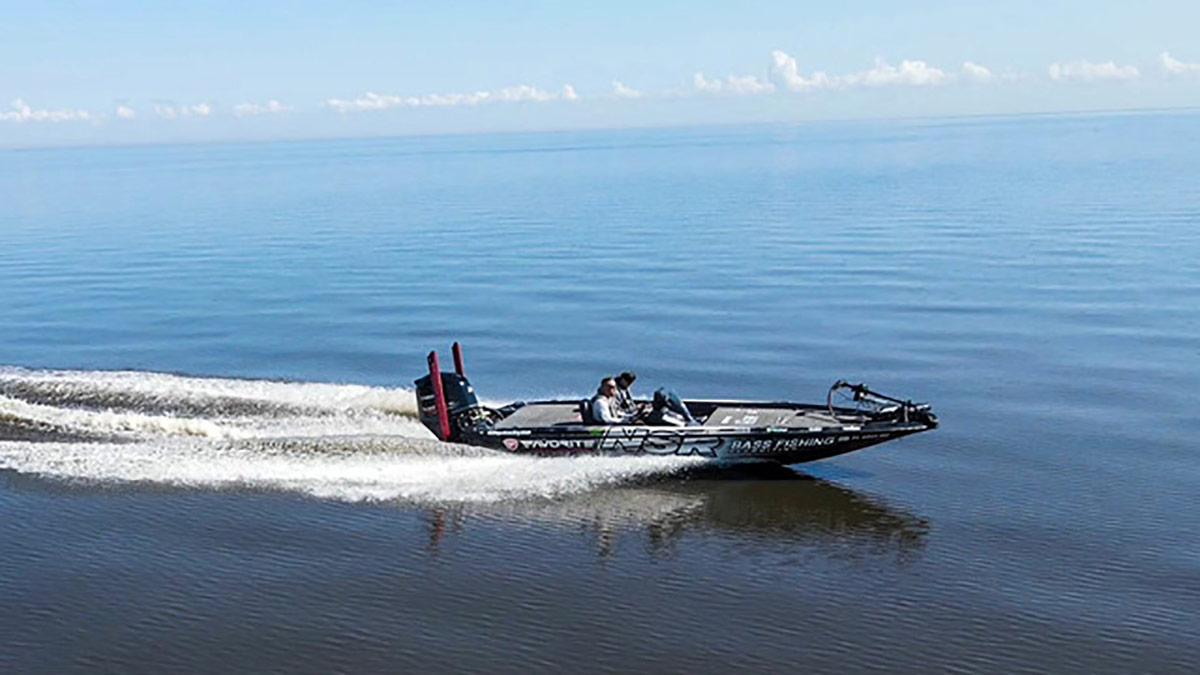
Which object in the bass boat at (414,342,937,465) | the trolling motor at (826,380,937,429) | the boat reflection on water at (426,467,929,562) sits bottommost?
the boat reflection on water at (426,467,929,562)

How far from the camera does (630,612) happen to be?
17281 mm

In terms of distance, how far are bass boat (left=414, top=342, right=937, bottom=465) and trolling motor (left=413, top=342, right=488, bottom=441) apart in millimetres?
19

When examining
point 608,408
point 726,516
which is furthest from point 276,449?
point 726,516

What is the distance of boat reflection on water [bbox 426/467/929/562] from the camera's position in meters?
19.9

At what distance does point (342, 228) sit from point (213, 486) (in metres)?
45.2

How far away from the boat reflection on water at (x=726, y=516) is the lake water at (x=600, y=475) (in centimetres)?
8

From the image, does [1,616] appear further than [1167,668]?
Yes

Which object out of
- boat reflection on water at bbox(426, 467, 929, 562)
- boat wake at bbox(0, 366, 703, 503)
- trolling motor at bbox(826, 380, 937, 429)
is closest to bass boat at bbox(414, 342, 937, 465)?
trolling motor at bbox(826, 380, 937, 429)

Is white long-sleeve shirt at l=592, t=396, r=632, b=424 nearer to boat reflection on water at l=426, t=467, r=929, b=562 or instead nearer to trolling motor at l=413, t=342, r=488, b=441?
boat reflection on water at l=426, t=467, r=929, b=562

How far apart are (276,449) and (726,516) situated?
8.58 m

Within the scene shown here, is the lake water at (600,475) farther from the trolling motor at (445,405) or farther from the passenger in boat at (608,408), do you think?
the passenger in boat at (608,408)

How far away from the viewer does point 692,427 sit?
22984mm

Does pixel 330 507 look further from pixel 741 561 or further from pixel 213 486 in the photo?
pixel 741 561

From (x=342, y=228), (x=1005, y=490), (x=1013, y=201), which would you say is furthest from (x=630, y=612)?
(x=1013, y=201)
